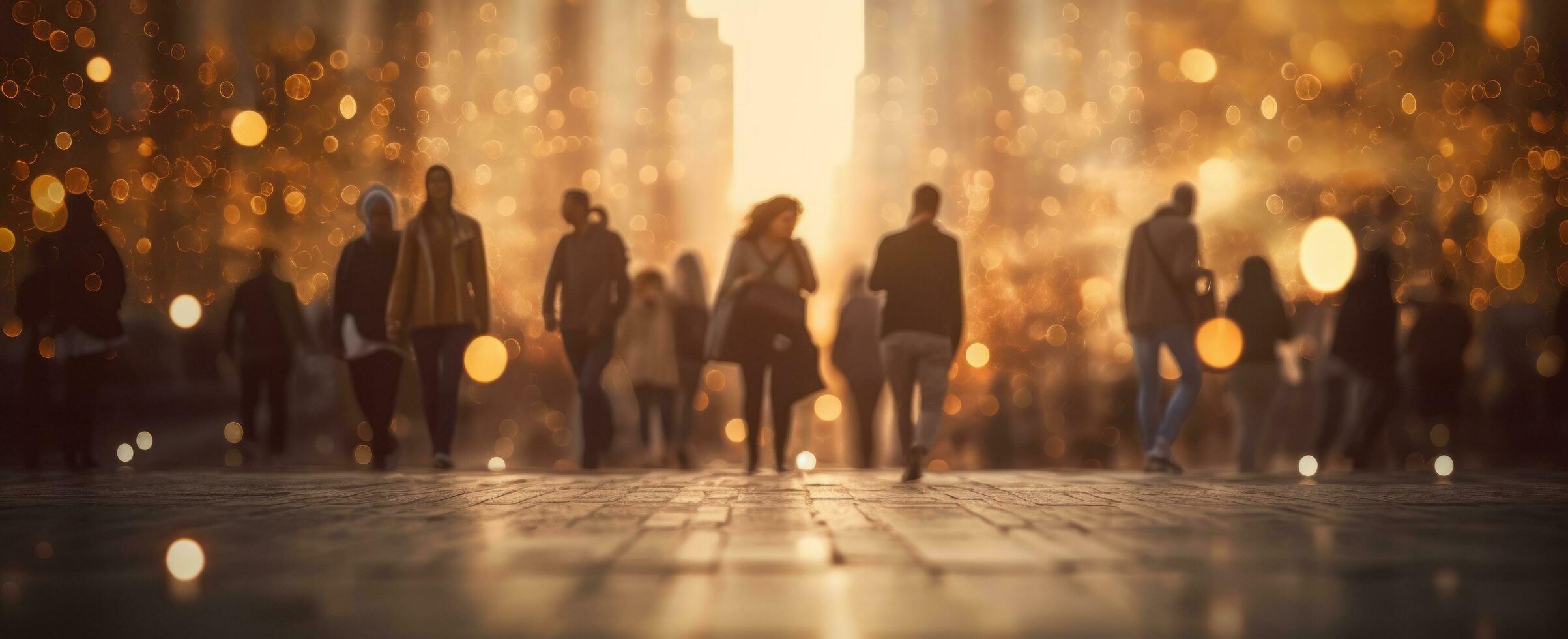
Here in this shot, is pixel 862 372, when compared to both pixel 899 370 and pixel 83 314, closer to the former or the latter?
pixel 899 370

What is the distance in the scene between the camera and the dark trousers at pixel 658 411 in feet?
48.8

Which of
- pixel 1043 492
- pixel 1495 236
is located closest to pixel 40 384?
pixel 1043 492

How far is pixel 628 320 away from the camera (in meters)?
15.3

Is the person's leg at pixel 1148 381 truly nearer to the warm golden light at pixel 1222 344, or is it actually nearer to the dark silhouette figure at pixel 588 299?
the warm golden light at pixel 1222 344

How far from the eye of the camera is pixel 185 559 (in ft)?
16.8

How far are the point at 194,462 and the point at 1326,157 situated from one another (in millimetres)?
14543

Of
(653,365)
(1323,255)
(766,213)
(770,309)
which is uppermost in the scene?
(1323,255)

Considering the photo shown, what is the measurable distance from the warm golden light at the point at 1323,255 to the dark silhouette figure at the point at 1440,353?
7.76 metres

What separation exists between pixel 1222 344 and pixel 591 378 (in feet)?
14.4

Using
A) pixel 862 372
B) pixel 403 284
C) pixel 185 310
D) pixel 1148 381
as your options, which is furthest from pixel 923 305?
pixel 185 310

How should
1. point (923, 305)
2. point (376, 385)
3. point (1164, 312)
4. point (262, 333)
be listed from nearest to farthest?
point (923, 305) → point (1164, 312) → point (376, 385) → point (262, 333)

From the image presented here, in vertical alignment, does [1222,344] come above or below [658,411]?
above

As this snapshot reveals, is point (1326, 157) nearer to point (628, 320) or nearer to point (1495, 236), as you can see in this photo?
point (1495, 236)

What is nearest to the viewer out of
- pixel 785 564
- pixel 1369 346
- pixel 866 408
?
pixel 785 564
